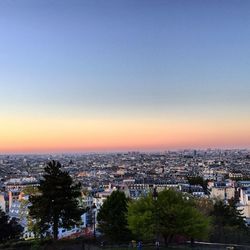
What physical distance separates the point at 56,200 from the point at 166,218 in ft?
20.2

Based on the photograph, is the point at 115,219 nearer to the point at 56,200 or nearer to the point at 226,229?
the point at 56,200

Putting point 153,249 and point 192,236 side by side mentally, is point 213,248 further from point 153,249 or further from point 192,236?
point 153,249

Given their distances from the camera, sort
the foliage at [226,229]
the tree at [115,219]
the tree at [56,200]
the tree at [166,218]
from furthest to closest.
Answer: the foliage at [226,229] < the tree at [115,219] < the tree at [56,200] < the tree at [166,218]

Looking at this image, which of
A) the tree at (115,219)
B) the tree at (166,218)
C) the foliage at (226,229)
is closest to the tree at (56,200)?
the tree at (115,219)

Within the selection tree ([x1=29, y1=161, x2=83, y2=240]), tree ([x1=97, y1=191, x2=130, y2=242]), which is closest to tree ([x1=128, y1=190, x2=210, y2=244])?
tree ([x1=97, y1=191, x2=130, y2=242])

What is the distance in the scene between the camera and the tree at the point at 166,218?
26.8m

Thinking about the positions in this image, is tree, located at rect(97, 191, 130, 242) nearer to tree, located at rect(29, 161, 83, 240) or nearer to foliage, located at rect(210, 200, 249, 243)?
tree, located at rect(29, 161, 83, 240)

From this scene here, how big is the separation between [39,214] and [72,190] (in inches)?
91.2

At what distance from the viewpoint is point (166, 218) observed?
2689cm

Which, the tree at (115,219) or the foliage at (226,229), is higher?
the tree at (115,219)

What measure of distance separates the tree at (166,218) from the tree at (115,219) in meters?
2.57

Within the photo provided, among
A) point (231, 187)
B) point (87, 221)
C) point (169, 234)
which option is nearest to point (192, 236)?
point (169, 234)

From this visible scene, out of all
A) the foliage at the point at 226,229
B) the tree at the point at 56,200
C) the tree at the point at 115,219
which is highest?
the tree at the point at 56,200

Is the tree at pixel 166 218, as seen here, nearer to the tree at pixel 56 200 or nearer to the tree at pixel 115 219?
the tree at pixel 115 219
